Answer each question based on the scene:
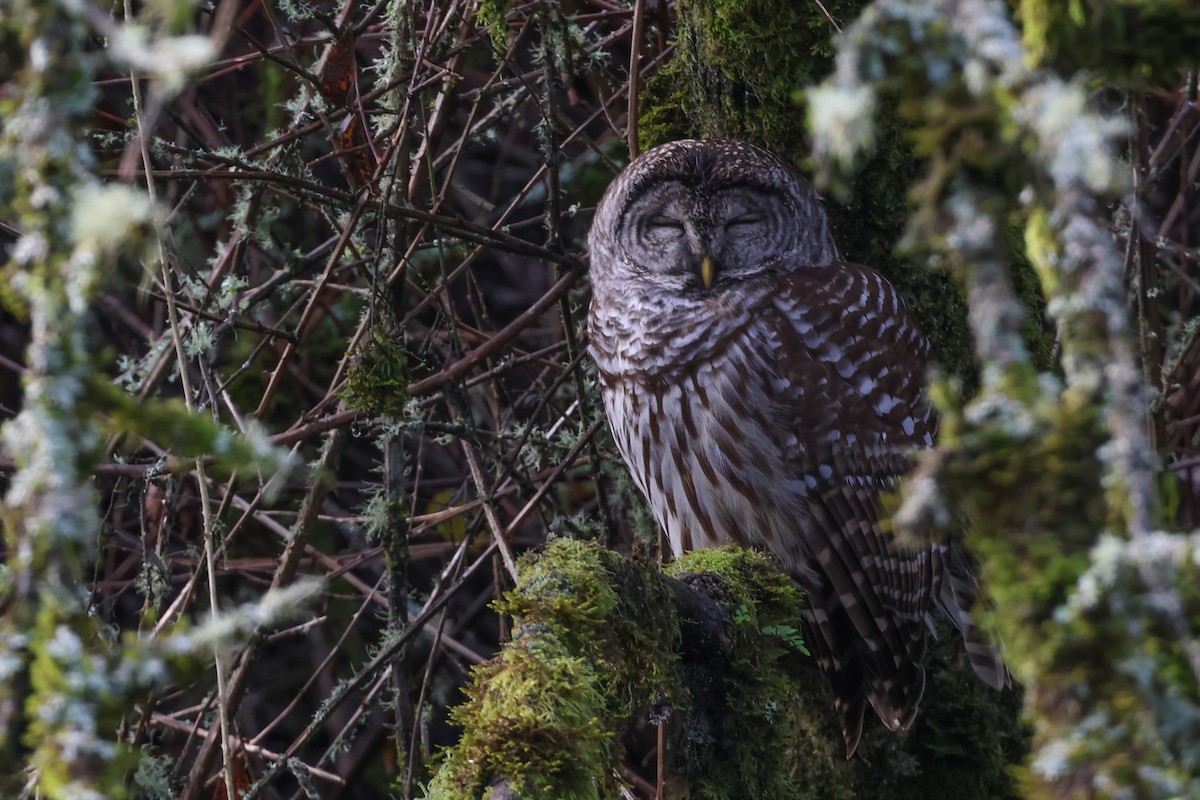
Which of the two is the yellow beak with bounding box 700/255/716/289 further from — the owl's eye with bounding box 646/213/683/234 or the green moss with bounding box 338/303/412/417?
the green moss with bounding box 338/303/412/417

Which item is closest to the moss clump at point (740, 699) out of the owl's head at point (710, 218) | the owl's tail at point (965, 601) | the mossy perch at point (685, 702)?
the mossy perch at point (685, 702)

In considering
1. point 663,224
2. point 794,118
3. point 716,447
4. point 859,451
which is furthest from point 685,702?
point 794,118

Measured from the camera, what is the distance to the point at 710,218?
3.86 metres

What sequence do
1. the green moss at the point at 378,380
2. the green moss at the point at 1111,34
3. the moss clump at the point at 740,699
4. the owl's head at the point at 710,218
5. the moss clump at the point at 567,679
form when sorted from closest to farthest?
the green moss at the point at 1111,34
the moss clump at the point at 567,679
the moss clump at the point at 740,699
the green moss at the point at 378,380
the owl's head at the point at 710,218

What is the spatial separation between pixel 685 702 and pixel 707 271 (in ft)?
5.06

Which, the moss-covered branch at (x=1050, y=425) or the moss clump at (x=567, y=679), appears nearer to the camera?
the moss-covered branch at (x=1050, y=425)

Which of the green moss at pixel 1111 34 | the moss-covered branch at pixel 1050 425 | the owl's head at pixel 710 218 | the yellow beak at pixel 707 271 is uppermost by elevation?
the owl's head at pixel 710 218

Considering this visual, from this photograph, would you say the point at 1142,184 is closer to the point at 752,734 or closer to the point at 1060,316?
the point at 752,734

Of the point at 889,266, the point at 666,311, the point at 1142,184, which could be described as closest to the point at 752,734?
the point at 666,311

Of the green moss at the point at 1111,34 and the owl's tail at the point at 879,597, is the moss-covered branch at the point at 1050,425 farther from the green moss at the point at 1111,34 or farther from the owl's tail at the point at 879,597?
the owl's tail at the point at 879,597

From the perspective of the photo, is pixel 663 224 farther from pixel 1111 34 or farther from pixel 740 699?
pixel 1111 34

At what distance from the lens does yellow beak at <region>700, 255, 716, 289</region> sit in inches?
148

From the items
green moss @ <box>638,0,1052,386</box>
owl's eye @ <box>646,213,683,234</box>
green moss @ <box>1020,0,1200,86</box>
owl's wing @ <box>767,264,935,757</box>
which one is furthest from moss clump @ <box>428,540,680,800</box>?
owl's eye @ <box>646,213,683,234</box>

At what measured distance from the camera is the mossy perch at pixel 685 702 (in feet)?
6.70
